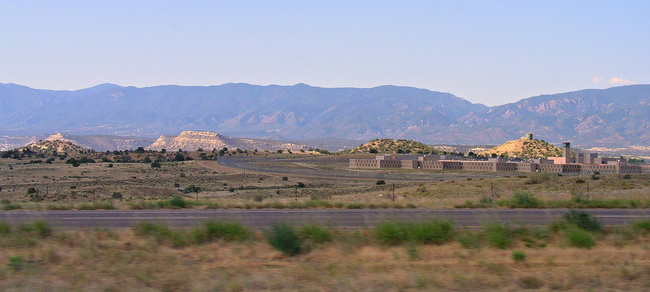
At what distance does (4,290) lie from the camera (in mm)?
10781

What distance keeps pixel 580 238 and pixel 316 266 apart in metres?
6.63

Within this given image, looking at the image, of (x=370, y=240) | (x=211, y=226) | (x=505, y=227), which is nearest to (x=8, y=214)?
(x=211, y=226)

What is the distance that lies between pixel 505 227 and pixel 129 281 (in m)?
9.48

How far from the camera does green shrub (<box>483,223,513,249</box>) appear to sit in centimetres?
1466

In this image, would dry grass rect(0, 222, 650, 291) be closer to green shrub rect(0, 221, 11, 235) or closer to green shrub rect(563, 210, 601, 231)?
green shrub rect(563, 210, 601, 231)

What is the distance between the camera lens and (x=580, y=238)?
14758mm

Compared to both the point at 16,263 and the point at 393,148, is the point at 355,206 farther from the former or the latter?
the point at 393,148

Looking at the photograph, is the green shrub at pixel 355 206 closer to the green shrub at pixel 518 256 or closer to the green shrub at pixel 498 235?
the green shrub at pixel 498 235

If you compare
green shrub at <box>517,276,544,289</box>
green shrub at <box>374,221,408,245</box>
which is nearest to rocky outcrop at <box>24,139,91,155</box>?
green shrub at <box>374,221,408,245</box>

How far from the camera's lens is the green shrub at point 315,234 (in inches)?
588

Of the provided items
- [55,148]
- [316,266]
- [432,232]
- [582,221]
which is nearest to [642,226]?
[582,221]

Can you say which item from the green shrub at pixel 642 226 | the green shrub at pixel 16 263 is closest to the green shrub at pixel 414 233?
the green shrub at pixel 642 226

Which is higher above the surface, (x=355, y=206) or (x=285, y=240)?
(x=285, y=240)

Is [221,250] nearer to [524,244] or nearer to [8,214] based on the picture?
[524,244]
